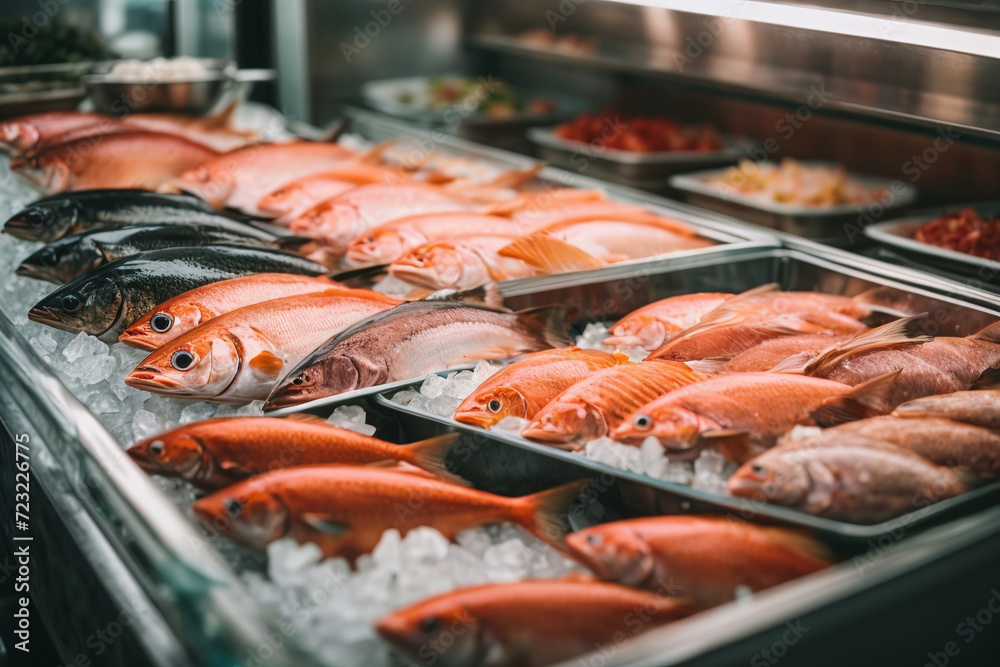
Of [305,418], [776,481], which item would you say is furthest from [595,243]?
[776,481]

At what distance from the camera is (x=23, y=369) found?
143cm

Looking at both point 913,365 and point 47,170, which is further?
point 47,170

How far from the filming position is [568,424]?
1254 millimetres

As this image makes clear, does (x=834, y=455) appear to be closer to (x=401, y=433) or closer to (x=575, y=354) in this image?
(x=575, y=354)

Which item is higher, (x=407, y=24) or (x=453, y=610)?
(x=407, y=24)

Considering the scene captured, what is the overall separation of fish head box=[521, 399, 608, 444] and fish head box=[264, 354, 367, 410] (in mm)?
344

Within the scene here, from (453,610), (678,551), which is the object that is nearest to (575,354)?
(678,551)

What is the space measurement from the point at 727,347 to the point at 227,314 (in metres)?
0.87

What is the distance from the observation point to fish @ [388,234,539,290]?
187 cm

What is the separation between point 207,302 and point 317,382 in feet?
1.09

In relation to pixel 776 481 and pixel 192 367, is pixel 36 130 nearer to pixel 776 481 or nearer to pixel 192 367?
pixel 192 367

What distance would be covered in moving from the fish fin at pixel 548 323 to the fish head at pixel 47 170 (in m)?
1.50

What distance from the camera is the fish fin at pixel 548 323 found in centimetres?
167

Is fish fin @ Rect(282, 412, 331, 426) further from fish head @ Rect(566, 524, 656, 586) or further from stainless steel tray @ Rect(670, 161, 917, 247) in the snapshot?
stainless steel tray @ Rect(670, 161, 917, 247)
